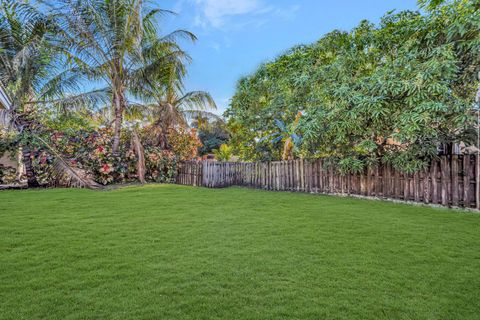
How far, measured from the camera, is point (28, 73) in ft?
32.8

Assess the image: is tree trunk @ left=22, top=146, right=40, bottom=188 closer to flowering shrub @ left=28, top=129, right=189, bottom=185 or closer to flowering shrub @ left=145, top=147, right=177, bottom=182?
flowering shrub @ left=28, top=129, right=189, bottom=185

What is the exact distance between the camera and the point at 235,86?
14836 mm

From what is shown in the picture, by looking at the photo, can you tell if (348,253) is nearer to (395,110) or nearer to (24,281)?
(24,281)

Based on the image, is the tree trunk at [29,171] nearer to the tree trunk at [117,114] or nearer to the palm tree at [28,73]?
the palm tree at [28,73]

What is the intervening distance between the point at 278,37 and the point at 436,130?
31.9ft

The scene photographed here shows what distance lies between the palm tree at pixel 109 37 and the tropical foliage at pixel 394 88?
5.40 metres

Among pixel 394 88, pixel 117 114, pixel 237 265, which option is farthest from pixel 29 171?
pixel 394 88

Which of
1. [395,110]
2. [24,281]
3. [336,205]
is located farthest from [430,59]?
[24,281]

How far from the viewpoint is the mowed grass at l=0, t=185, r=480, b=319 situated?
2389mm

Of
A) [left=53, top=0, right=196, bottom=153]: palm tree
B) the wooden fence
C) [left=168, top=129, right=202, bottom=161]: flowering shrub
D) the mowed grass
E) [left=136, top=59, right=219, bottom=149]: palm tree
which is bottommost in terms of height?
the mowed grass

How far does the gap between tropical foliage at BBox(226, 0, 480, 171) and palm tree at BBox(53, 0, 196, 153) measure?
540 centimetres

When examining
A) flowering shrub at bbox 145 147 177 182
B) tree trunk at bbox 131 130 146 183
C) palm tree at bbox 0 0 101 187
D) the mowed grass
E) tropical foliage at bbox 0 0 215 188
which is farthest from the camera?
flowering shrub at bbox 145 147 177 182

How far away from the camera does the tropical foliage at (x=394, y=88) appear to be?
661cm

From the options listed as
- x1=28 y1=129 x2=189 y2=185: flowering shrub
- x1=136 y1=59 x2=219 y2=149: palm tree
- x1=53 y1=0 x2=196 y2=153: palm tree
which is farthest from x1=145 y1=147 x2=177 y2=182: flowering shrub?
x1=53 y1=0 x2=196 y2=153: palm tree
